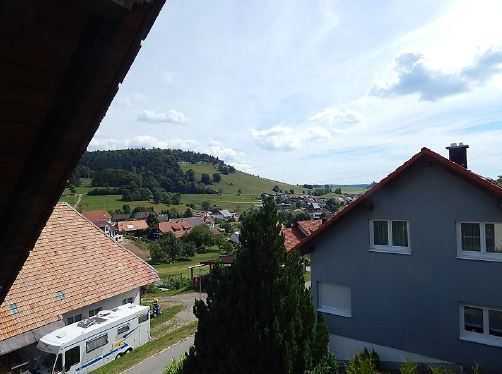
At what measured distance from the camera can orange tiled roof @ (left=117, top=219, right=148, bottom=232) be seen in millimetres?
98250

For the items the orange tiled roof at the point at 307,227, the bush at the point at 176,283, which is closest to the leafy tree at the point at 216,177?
the bush at the point at 176,283

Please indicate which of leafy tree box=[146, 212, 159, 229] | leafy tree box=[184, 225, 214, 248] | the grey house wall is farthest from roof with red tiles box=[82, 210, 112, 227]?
the grey house wall

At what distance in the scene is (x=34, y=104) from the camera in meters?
1.64

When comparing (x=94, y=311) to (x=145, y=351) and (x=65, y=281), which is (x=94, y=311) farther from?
(x=145, y=351)

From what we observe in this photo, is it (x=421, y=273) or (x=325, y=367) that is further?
(x=421, y=273)

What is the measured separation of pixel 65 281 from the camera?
20.6 meters

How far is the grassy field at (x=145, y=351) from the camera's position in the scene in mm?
18078

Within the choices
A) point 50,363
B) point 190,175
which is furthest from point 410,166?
point 190,175

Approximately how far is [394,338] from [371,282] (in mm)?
2203

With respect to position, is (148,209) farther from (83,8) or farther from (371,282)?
(83,8)

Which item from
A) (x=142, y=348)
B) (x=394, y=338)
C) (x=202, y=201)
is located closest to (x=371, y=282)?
(x=394, y=338)

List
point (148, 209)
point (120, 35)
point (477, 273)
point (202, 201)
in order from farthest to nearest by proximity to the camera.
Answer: point (202, 201) < point (148, 209) < point (477, 273) < point (120, 35)

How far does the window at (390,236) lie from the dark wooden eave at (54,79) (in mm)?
14833

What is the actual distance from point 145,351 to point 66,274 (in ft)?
18.9
